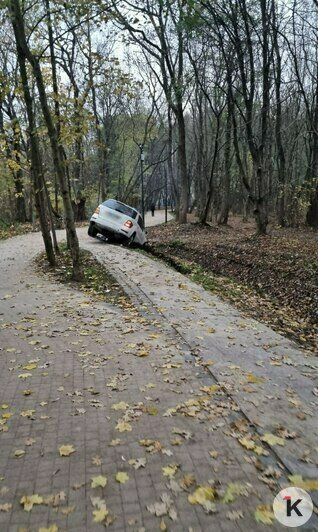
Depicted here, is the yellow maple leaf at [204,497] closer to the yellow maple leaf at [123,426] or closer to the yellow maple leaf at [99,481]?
the yellow maple leaf at [99,481]

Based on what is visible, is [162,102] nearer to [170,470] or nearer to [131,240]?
[131,240]

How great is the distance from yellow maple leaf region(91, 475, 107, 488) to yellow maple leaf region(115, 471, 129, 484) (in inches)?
3.8

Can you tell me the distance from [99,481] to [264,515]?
3.87 feet

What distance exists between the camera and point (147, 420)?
399 cm

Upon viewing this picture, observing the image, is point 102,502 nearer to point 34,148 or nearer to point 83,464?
point 83,464

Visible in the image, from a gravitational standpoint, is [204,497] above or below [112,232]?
below

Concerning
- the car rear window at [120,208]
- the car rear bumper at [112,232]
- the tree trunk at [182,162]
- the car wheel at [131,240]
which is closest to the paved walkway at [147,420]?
the car rear bumper at [112,232]

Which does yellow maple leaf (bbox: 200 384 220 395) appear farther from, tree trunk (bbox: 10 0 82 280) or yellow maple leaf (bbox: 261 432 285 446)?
tree trunk (bbox: 10 0 82 280)

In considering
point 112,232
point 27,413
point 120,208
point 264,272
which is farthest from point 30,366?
point 120,208

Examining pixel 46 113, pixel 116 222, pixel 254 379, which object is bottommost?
pixel 254 379

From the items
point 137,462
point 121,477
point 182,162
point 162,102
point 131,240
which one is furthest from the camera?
point 162,102

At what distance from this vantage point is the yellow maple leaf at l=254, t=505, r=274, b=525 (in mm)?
2815

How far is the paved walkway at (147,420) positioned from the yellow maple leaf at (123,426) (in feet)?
0.04

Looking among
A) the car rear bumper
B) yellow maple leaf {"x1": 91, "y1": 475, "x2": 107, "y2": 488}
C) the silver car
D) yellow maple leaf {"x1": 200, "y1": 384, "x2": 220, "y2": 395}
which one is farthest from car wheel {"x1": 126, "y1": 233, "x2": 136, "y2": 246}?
yellow maple leaf {"x1": 91, "y1": 475, "x2": 107, "y2": 488}
